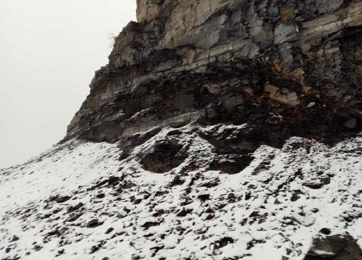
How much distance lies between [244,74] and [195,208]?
9.95m

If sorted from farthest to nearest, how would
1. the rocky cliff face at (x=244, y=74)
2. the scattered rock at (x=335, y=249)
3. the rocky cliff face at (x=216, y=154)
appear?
the rocky cliff face at (x=244, y=74) < the rocky cliff face at (x=216, y=154) < the scattered rock at (x=335, y=249)

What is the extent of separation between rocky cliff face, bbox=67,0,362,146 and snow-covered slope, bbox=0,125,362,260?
1.57 m

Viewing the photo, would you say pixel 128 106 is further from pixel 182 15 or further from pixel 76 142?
pixel 182 15

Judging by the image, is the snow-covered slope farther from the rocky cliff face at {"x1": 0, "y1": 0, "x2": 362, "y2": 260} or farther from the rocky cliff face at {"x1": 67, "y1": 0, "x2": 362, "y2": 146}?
the rocky cliff face at {"x1": 67, "y1": 0, "x2": 362, "y2": 146}

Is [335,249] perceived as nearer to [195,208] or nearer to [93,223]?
[195,208]

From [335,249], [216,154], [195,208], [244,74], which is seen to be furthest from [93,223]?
[244,74]

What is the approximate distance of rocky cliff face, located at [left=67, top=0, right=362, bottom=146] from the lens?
1548 cm

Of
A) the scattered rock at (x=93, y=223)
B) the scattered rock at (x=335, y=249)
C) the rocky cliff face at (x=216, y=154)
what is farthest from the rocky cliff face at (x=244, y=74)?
the scattered rock at (x=93, y=223)

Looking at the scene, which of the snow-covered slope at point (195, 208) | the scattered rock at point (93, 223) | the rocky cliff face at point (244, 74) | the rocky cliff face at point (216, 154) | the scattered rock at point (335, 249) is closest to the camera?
the scattered rock at point (335, 249)

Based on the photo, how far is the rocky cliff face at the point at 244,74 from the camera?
15.5m

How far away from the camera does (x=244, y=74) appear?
1856 centimetres

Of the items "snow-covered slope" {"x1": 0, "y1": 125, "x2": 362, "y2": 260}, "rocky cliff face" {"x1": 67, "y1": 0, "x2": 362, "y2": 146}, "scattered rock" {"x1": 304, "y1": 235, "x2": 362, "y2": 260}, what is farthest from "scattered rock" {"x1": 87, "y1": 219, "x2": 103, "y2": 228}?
"rocky cliff face" {"x1": 67, "y1": 0, "x2": 362, "y2": 146}

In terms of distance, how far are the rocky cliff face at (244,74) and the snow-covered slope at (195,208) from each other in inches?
61.9

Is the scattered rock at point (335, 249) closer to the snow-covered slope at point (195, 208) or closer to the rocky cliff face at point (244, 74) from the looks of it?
the snow-covered slope at point (195, 208)
